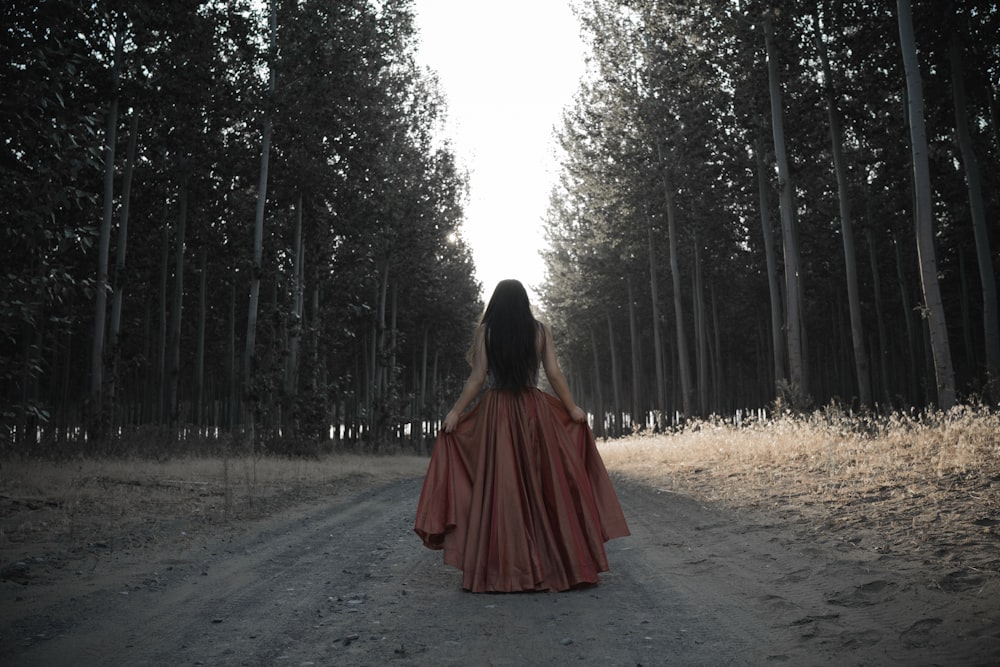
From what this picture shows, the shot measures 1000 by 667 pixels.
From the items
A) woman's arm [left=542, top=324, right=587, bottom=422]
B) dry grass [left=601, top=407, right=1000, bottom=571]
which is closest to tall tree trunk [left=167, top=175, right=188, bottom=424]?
dry grass [left=601, top=407, right=1000, bottom=571]

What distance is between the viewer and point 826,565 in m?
5.40

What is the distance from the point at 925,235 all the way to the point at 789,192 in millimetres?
5883

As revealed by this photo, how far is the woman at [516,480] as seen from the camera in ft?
17.3

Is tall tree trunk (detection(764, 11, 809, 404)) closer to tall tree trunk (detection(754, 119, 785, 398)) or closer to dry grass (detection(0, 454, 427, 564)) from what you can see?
tall tree trunk (detection(754, 119, 785, 398))

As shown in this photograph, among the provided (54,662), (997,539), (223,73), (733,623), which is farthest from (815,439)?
(223,73)

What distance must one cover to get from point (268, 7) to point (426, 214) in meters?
10.6

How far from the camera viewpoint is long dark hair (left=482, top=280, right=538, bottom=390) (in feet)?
18.8

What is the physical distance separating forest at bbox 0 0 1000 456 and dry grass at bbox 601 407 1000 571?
2.40 meters

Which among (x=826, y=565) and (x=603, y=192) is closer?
(x=826, y=565)

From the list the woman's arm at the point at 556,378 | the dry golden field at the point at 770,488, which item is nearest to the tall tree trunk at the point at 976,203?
the dry golden field at the point at 770,488

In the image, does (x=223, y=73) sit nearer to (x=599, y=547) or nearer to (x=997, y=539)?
(x=599, y=547)

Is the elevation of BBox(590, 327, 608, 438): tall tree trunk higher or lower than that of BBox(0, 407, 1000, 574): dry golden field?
higher

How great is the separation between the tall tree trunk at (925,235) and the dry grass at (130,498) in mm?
11389

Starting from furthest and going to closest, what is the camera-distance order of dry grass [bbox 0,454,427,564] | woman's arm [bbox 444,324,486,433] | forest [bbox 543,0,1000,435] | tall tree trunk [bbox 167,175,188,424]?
tall tree trunk [bbox 167,175,188,424] → forest [bbox 543,0,1000,435] → dry grass [bbox 0,454,427,564] → woman's arm [bbox 444,324,486,433]
